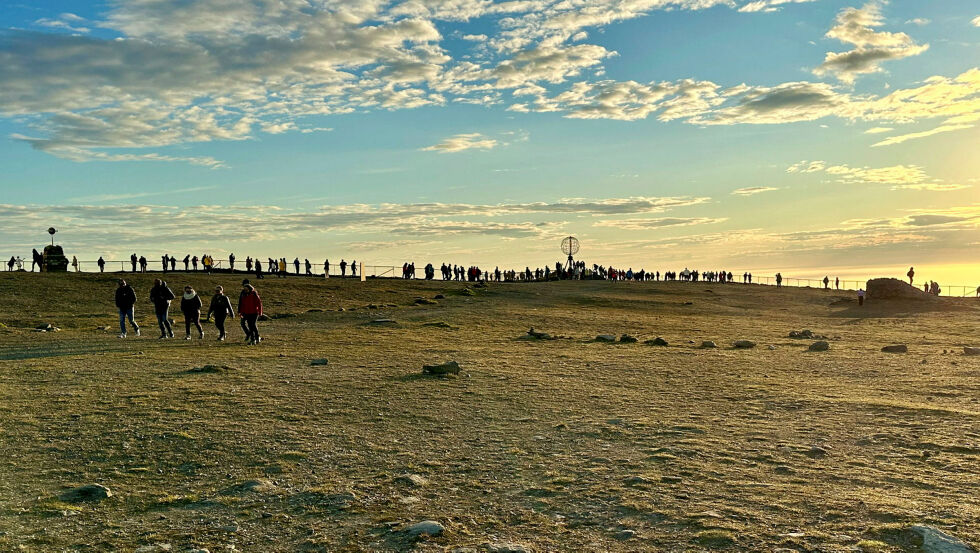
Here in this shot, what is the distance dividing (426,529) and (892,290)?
2125 inches

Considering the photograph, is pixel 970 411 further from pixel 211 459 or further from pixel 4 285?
pixel 4 285

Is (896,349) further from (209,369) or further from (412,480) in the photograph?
(412,480)

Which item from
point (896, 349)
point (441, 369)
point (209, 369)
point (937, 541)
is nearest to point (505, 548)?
point (937, 541)

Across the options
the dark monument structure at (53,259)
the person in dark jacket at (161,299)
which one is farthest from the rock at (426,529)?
the dark monument structure at (53,259)

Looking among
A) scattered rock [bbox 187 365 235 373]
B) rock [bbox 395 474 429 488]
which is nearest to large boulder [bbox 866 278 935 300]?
scattered rock [bbox 187 365 235 373]

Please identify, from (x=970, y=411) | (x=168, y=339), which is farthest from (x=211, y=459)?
(x=168, y=339)

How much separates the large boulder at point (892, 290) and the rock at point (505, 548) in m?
53.4

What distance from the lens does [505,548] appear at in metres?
6.51

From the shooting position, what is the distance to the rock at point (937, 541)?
6316mm

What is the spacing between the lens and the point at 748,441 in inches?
427

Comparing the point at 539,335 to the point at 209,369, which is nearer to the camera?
the point at 209,369

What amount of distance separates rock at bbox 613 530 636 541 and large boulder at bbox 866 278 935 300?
172 feet

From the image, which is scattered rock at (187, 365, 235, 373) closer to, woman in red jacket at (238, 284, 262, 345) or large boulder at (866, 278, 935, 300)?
woman in red jacket at (238, 284, 262, 345)

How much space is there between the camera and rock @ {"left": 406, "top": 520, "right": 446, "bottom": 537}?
6875mm
